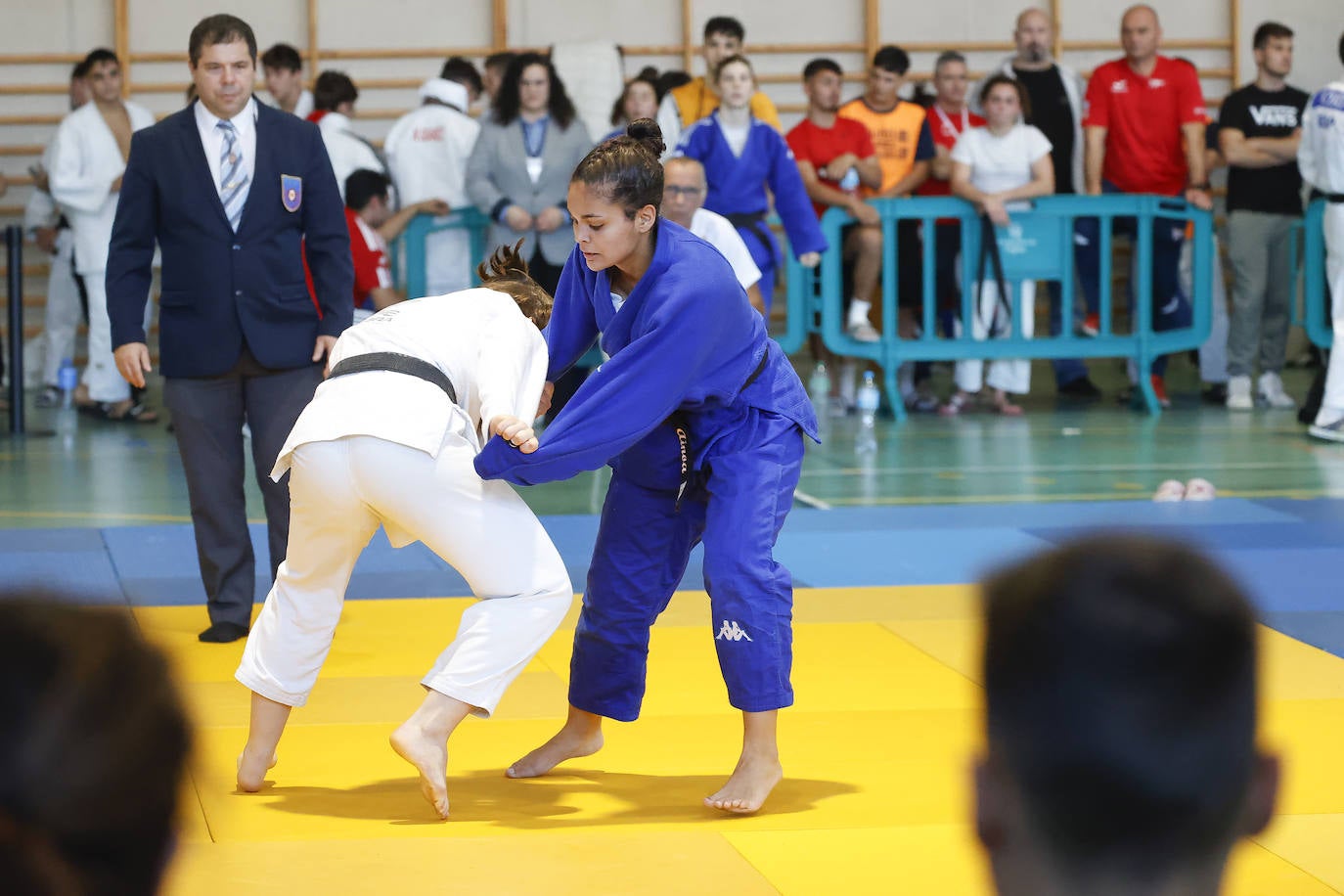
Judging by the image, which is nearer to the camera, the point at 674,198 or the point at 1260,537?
the point at 1260,537

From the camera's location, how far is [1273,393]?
10.7m

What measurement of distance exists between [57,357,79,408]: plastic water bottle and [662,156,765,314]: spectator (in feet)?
18.5

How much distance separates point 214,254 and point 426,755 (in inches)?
92.0

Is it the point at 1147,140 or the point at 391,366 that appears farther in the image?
the point at 1147,140

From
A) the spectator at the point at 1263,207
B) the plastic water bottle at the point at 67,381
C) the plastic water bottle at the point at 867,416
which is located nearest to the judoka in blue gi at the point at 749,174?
the plastic water bottle at the point at 867,416

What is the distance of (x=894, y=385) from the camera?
1030 cm

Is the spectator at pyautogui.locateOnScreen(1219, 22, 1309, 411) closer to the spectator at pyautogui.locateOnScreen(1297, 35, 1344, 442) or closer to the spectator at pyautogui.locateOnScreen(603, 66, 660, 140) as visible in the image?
the spectator at pyautogui.locateOnScreen(1297, 35, 1344, 442)

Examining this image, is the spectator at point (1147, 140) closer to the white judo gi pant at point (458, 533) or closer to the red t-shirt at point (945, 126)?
the red t-shirt at point (945, 126)

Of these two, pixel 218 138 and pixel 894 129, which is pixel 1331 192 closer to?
pixel 894 129

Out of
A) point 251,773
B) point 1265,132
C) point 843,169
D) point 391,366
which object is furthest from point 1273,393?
point 251,773

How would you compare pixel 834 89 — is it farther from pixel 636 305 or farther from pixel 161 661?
pixel 161 661

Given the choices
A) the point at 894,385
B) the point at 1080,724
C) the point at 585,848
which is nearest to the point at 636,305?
→ the point at 585,848

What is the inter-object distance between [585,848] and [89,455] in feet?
21.6

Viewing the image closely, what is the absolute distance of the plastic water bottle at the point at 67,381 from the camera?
11.1 m
